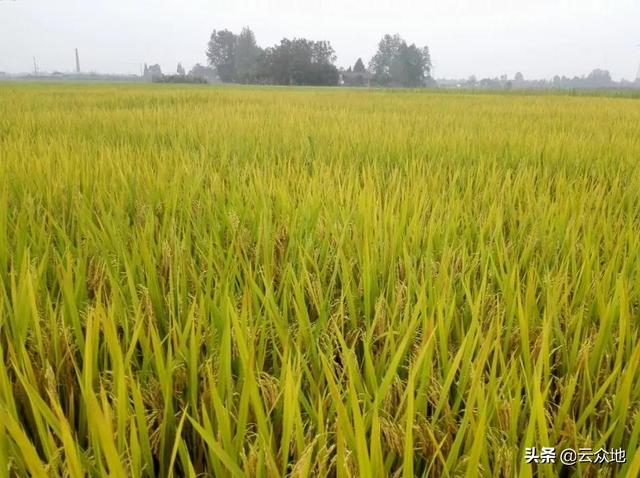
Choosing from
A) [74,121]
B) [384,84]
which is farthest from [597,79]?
[74,121]

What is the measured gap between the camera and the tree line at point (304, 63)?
44344 mm

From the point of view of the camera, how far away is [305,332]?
2.00 ft

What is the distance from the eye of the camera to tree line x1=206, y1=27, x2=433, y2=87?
145 ft

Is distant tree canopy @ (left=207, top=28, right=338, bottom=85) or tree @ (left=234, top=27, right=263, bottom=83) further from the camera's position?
tree @ (left=234, top=27, right=263, bottom=83)

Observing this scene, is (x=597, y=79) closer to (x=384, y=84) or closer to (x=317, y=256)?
(x=384, y=84)

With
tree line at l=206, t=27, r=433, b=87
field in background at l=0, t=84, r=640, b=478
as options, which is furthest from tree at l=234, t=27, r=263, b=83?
field in background at l=0, t=84, r=640, b=478

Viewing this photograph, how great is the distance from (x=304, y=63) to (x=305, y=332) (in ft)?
154

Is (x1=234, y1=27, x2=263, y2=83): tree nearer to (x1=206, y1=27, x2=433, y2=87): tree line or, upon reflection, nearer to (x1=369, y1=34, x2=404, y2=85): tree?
(x1=206, y1=27, x2=433, y2=87): tree line

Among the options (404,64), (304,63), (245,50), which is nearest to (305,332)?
(304,63)

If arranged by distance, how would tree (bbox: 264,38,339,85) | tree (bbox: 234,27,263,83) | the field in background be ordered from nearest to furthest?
the field in background
tree (bbox: 264,38,339,85)
tree (bbox: 234,27,263,83)

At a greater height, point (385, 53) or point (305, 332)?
point (385, 53)

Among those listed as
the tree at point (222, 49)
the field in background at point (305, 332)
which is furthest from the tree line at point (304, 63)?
the field in background at point (305, 332)

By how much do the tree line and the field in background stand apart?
4602 centimetres

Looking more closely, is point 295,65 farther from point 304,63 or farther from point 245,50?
point 245,50
